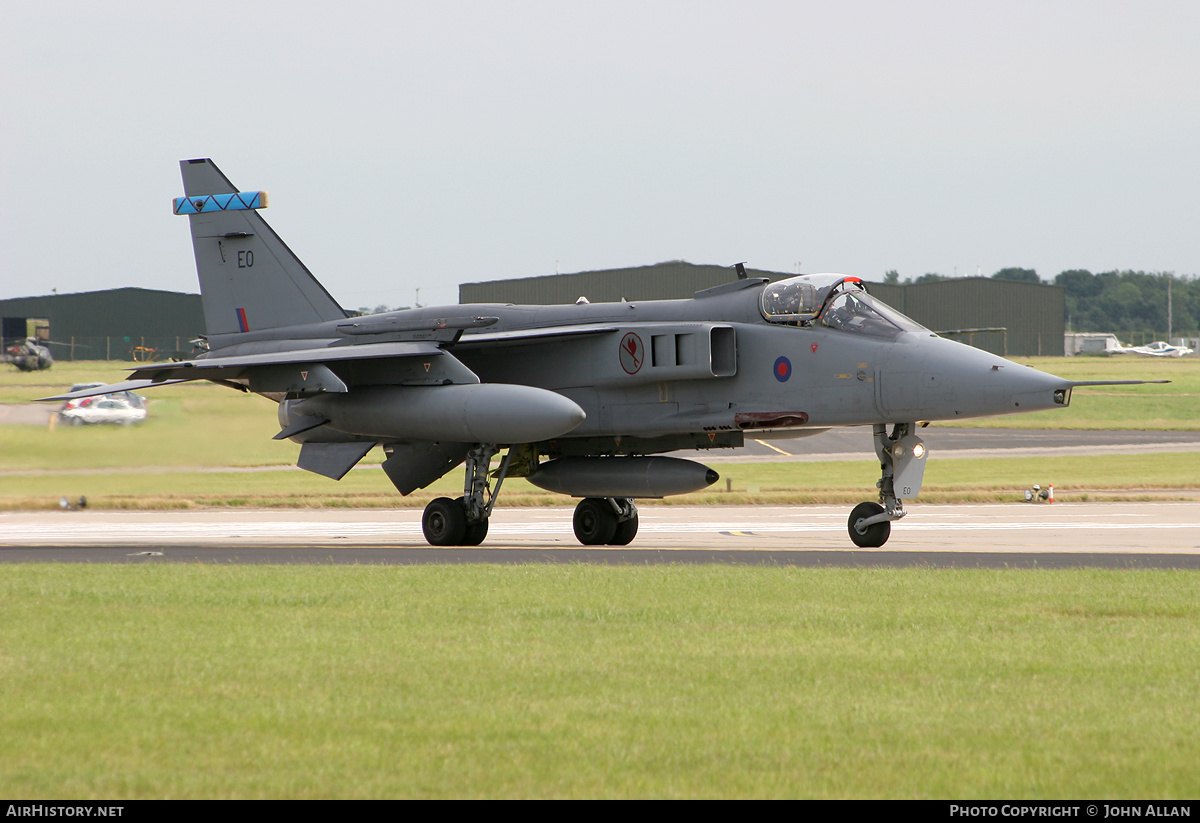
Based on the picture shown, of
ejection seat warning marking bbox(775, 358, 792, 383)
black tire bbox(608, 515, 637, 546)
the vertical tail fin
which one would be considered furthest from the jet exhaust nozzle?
the vertical tail fin

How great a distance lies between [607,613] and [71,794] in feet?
17.2

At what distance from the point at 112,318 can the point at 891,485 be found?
201 ft

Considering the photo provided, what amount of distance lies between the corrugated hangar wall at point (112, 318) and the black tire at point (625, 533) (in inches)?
1993

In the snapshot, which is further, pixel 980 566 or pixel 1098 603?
pixel 980 566

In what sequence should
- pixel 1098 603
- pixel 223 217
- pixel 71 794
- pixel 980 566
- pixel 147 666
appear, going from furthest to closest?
pixel 223 217 < pixel 980 566 < pixel 1098 603 < pixel 147 666 < pixel 71 794

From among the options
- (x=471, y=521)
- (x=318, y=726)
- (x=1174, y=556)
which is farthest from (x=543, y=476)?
(x=318, y=726)

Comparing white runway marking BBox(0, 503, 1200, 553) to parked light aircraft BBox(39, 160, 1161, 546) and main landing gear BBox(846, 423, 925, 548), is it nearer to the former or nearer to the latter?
main landing gear BBox(846, 423, 925, 548)

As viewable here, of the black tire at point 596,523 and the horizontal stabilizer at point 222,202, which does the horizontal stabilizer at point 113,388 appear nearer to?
the horizontal stabilizer at point 222,202

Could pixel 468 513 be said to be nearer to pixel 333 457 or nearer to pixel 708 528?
pixel 333 457

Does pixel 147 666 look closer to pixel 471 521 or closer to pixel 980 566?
pixel 980 566

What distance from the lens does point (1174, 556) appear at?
1491 centimetres

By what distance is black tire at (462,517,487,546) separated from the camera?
720 inches

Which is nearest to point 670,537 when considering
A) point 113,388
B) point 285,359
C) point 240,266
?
point 285,359

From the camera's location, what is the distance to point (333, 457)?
19375mm
